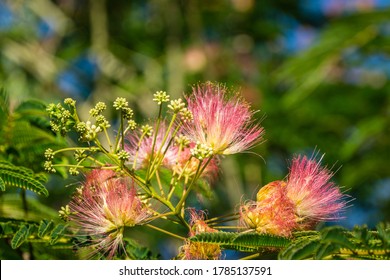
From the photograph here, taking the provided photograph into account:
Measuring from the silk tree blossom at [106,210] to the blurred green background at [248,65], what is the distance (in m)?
2.68

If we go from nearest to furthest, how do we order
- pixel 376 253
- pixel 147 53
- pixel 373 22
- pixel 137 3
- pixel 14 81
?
1. pixel 376 253
2. pixel 373 22
3. pixel 14 81
4. pixel 147 53
5. pixel 137 3

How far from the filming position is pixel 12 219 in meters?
1.83

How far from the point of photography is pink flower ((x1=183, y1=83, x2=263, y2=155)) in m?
1.78

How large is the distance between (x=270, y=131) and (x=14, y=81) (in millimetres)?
2697

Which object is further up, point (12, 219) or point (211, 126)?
point (211, 126)

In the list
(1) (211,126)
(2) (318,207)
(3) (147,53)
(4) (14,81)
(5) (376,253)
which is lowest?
(5) (376,253)

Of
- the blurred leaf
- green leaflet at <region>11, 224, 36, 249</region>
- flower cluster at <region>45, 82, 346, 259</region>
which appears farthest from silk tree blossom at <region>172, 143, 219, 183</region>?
the blurred leaf

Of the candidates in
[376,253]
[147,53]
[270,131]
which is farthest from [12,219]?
[147,53]

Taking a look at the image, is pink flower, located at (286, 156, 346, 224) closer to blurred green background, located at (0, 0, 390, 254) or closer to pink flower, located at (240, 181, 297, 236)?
pink flower, located at (240, 181, 297, 236)

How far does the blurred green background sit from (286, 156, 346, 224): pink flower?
2536 mm

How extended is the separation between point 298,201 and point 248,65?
5.66m

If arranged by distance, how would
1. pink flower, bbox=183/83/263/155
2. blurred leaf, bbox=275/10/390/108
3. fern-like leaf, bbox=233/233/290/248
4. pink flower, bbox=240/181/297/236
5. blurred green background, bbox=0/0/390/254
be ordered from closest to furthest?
fern-like leaf, bbox=233/233/290/248 → pink flower, bbox=240/181/297/236 → pink flower, bbox=183/83/263/155 → blurred leaf, bbox=275/10/390/108 → blurred green background, bbox=0/0/390/254

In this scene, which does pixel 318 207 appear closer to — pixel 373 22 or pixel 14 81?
pixel 373 22

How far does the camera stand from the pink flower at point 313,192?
1.73 m
